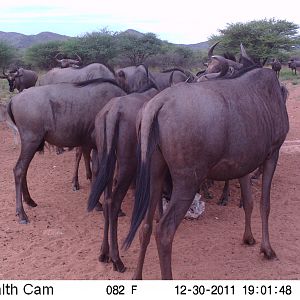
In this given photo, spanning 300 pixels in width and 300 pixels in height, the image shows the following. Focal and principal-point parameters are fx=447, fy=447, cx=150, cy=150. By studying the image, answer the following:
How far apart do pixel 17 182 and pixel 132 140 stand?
223 centimetres

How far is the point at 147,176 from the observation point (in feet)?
12.0

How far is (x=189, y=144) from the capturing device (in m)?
3.51

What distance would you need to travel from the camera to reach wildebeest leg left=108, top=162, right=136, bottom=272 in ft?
14.1

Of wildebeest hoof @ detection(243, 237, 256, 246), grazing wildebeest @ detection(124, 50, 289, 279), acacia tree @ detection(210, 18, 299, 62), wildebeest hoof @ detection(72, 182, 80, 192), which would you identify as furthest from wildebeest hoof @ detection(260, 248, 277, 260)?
acacia tree @ detection(210, 18, 299, 62)

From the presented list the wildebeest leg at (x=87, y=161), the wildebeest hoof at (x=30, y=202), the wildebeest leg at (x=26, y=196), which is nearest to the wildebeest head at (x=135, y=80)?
the wildebeest leg at (x=87, y=161)

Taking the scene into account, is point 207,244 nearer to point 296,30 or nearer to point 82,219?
point 82,219

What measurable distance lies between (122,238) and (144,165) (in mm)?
1779

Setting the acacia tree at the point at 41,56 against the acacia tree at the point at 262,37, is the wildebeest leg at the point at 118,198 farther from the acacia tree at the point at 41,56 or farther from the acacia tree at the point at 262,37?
the acacia tree at the point at 262,37

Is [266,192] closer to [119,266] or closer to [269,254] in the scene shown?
[269,254]

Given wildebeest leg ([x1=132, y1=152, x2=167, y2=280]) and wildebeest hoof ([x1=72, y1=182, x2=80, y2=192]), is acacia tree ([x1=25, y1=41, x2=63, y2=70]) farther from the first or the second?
wildebeest leg ([x1=132, y1=152, x2=167, y2=280])

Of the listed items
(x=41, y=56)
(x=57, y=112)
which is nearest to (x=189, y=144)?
(x=57, y=112)

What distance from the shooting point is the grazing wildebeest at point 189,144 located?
354 centimetres

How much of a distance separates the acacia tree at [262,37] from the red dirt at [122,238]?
1039 inches

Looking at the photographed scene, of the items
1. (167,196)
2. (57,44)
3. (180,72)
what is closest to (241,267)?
(167,196)
